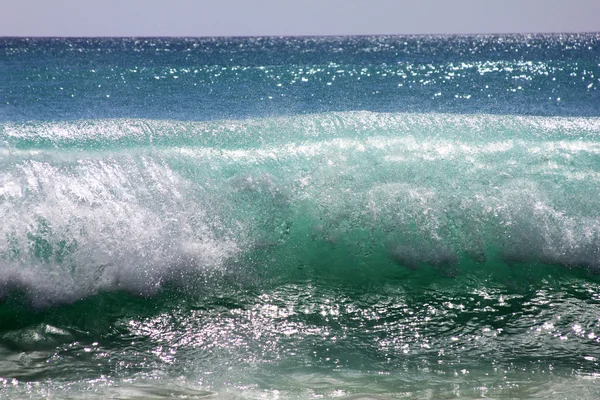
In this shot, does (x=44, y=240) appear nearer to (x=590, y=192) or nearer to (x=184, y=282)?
(x=184, y=282)

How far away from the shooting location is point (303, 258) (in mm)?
3568

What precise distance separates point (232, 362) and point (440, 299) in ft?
4.01

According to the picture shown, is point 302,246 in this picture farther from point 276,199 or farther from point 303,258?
point 276,199

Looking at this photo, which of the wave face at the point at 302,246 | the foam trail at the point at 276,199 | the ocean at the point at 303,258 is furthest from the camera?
the foam trail at the point at 276,199

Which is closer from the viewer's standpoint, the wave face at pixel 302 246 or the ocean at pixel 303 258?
the ocean at pixel 303 258

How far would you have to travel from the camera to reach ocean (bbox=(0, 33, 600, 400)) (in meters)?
2.63

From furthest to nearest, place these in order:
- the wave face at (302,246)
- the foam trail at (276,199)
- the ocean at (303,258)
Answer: the foam trail at (276,199), the wave face at (302,246), the ocean at (303,258)

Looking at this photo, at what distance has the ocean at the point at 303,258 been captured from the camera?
8.63 ft

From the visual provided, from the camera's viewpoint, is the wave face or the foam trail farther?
the foam trail

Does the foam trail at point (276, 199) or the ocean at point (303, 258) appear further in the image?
the foam trail at point (276, 199)

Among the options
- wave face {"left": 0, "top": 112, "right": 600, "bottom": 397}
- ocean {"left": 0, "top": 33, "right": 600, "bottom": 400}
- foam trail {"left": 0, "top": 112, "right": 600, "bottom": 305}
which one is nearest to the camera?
ocean {"left": 0, "top": 33, "right": 600, "bottom": 400}

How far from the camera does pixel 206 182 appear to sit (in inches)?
148

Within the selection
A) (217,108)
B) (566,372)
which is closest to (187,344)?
(566,372)

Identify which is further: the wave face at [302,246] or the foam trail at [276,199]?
the foam trail at [276,199]
